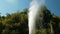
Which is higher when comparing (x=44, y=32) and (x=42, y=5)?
(x=42, y=5)

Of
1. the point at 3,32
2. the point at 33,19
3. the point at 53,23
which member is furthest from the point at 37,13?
the point at 3,32

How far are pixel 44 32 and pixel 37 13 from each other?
2.52m

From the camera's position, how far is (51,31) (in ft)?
42.9

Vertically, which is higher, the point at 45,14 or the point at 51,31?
the point at 45,14

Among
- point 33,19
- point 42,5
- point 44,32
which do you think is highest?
point 42,5

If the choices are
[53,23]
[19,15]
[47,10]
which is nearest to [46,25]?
[53,23]

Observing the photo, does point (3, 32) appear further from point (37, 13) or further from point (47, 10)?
point (47, 10)

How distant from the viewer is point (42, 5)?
584 inches

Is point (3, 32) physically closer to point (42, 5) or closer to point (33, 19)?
point (33, 19)

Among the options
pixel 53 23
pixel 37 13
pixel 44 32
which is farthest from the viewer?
pixel 37 13

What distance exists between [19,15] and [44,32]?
11.5 ft

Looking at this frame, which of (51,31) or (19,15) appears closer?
(51,31)

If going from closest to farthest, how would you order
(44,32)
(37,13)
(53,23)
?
(44,32), (53,23), (37,13)

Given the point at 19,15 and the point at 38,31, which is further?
the point at 19,15
